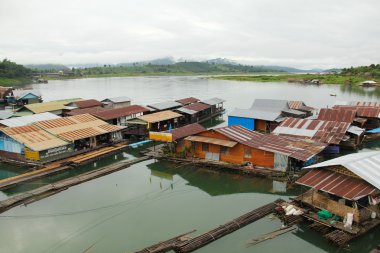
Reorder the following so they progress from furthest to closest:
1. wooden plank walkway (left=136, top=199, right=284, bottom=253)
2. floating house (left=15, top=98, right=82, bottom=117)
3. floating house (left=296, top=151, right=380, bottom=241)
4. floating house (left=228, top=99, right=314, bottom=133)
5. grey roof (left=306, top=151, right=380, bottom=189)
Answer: floating house (left=15, top=98, right=82, bottom=117), floating house (left=228, top=99, right=314, bottom=133), grey roof (left=306, top=151, right=380, bottom=189), floating house (left=296, top=151, right=380, bottom=241), wooden plank walkway (left=136, top=199, right=284, bottom=253)

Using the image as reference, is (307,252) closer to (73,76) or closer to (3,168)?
(3,168)

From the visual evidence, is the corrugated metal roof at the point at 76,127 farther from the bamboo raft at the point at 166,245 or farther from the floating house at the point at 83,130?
the bamboo raft at the point at 166,245

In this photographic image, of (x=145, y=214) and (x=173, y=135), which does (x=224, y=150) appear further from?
(x=145, y=214)

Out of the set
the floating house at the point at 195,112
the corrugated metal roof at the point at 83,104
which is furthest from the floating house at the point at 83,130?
the corrugated metal roof at the point at 83,104

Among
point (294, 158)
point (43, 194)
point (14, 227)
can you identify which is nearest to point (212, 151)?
point (294, 158)

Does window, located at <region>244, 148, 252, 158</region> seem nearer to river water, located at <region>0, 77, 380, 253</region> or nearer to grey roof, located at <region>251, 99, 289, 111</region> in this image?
river water, located at <region>0, 77, 380, 253</region>

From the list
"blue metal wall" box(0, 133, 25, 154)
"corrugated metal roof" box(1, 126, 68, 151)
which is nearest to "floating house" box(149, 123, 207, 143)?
"corrugated metal roof" box(1, 126, 68, 151)
